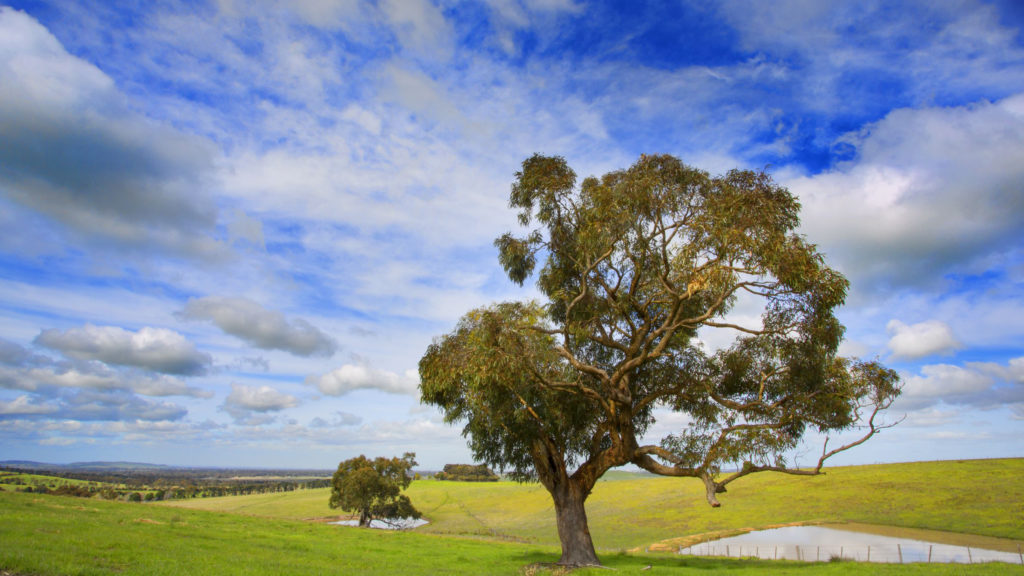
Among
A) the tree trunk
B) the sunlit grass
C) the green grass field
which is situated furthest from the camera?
the tree trunk

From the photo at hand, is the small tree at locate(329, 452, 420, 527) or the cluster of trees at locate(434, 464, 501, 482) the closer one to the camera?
the small tree at locate(329, 452, 420, 527)

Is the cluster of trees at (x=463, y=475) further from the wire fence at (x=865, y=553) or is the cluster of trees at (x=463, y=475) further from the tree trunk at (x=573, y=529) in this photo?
the tree trunk at (x=573, y=529)

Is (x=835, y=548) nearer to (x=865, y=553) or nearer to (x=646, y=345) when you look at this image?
(x=865, y=553)

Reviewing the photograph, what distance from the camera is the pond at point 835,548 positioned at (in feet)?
103

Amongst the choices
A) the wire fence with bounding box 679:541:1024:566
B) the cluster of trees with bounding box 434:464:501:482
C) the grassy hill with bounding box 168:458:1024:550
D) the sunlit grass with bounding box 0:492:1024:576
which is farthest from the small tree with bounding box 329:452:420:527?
the cluster of trees with bounding box 434:464:501:482

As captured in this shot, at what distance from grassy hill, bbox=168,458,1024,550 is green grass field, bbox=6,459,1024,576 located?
0.20 metres

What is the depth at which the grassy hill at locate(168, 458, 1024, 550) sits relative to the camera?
1844 inches

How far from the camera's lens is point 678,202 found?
1961 cm

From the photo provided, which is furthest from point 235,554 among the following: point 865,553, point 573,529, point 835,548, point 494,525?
point 494,525

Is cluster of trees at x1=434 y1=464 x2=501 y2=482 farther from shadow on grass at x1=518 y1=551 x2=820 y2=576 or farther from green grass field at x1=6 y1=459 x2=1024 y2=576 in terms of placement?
shadow on grass at x1=518 y1=551 x2=820 y2=576

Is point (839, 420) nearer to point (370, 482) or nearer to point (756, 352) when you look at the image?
point (756, 352)

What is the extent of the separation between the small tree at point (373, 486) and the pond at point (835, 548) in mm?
34527

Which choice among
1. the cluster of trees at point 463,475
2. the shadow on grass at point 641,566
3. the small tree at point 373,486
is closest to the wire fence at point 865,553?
the shadow on grass at point 641,566

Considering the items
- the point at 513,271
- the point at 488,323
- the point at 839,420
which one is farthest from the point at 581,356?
the point at 839,420
